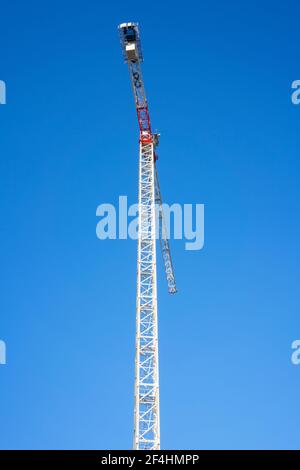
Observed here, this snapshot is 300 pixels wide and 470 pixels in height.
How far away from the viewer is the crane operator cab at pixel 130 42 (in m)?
62.8

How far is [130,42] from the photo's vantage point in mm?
64438

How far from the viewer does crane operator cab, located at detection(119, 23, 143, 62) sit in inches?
2474

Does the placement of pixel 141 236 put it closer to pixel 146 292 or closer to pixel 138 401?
pixel 146 292
